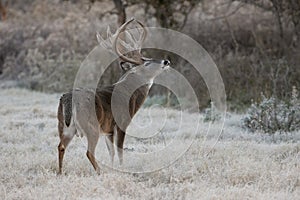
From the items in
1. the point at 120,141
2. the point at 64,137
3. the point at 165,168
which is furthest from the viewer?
the point at 120,141

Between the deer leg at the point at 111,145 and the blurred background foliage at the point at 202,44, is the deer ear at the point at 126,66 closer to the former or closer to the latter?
the deer leg at the point at 111,145

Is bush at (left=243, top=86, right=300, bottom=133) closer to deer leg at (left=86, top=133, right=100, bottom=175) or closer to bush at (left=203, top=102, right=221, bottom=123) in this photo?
bush at (left=203, top=102, right=221, bottom=123)

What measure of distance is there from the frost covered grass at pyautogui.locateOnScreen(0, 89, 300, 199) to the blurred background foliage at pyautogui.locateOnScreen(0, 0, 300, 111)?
8.56 feet

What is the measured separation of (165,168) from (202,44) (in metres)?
8.59

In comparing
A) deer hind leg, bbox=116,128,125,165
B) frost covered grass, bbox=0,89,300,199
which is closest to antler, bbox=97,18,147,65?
deer hind leg, bbox=116,128,125,165

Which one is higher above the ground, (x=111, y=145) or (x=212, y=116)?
(x=111, y=145)

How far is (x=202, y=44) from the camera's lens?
15836 millimetres

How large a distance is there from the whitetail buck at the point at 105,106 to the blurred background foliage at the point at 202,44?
14.5ft

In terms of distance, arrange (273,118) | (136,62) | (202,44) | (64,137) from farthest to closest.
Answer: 1. (202,44)
2. (273,118)
3. (136,62)
4. (64,137)

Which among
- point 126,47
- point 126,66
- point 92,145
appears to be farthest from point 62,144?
point 126,47

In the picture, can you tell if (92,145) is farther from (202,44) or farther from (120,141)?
(202,44)

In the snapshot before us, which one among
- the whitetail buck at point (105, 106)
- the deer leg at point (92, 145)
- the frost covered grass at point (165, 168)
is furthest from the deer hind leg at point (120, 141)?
the deer leg at point (92, 145)

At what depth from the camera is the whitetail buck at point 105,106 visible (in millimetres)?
7211

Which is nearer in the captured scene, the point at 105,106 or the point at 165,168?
the point at 105,106
